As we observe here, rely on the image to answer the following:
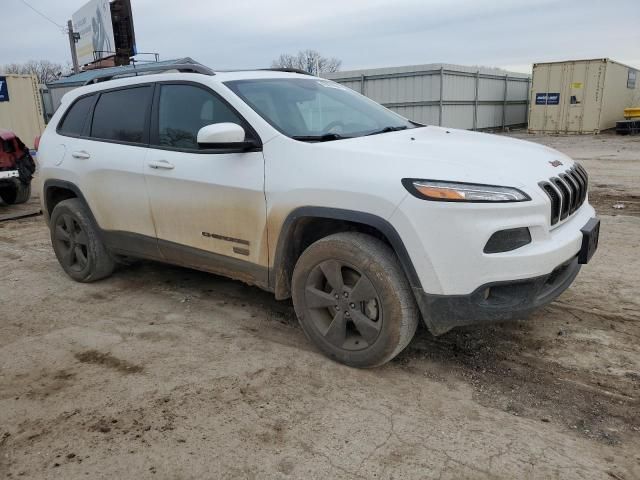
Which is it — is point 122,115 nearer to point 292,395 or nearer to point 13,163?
point 292,395

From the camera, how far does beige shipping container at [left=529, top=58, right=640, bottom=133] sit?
22.3 m

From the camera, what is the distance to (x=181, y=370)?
11.0ft

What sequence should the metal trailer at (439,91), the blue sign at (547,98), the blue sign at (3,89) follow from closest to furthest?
the blue sign at (3,89) < the metal trailer at (439,91) < the blue sign at (547,98)

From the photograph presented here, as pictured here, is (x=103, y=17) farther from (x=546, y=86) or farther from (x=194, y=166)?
(x=194, y=166)

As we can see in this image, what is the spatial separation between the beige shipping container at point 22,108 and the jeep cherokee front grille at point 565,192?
18.3 meters

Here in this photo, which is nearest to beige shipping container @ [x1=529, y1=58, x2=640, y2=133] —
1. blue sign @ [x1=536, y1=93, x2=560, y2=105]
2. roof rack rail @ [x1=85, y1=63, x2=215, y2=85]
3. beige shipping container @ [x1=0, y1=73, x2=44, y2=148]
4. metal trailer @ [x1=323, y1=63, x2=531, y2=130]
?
blue sign @ [x1=536, y1=93, x2=560, y2=105]

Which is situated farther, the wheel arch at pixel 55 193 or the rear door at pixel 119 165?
the wheel arch at pixel 55 193

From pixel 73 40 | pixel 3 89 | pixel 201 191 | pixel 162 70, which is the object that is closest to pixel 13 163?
pixel 162 70

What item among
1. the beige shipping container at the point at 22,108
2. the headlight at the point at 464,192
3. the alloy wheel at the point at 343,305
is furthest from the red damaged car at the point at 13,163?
the beige shipping container at the point at 22,108

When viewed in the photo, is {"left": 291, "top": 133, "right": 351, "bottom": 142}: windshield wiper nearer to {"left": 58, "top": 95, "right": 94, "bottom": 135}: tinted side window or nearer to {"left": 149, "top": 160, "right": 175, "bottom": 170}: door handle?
{"left": 149, "top": 160, "right": 175, "bottom": 170}: door handle

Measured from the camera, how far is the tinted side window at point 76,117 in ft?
15.8

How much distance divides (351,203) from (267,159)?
703 mm

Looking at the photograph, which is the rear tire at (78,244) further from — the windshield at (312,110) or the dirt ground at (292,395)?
the windshield at (312,110)

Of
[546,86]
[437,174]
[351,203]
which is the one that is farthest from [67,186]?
[546,86]
